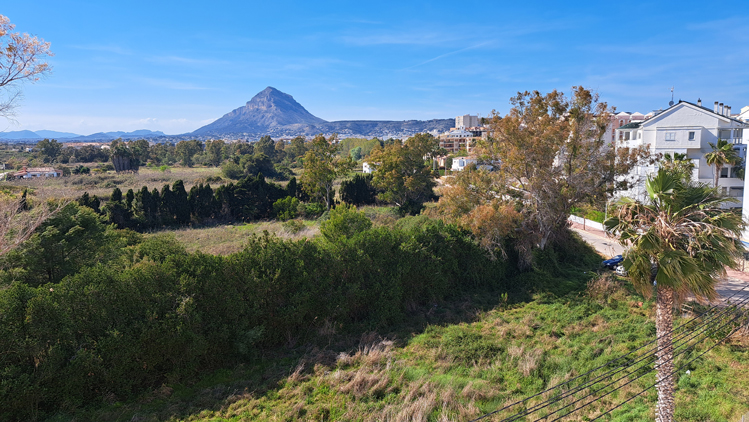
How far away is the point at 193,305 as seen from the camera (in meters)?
10.3

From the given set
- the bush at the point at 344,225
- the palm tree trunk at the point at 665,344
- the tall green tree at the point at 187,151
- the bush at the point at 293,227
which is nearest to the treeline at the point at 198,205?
the bush at the point at 293,227

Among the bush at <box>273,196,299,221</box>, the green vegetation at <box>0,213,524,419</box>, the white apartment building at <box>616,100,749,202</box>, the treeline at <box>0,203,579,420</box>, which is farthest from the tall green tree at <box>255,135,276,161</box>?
the green vegetation at <box>0,213,524,419</box>

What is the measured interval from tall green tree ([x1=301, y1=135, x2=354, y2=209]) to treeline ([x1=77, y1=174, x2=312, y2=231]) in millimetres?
1842

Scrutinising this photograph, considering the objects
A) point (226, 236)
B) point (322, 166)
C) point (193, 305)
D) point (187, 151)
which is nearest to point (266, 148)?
point (187, 151)

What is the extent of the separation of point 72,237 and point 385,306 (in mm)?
10258

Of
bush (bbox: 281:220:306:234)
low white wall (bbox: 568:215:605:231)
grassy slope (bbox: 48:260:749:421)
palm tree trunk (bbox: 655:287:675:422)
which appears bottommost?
grassy slope (bbox: 48:260:749:421)

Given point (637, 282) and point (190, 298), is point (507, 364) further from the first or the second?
point (190, 298)

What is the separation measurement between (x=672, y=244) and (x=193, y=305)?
32.8ft

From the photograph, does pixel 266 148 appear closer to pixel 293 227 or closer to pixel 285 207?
pixel 285 207

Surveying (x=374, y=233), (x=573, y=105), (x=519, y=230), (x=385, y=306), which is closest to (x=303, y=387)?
(x=385, y=306)

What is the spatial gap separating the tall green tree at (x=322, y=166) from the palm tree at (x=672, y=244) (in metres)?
27.7

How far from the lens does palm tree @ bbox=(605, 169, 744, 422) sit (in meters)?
6.52

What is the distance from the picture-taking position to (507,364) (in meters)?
10.6

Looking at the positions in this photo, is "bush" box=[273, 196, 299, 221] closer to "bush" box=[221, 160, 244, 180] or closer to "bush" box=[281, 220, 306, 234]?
"bush" box=[281, 220, 306, 234]
